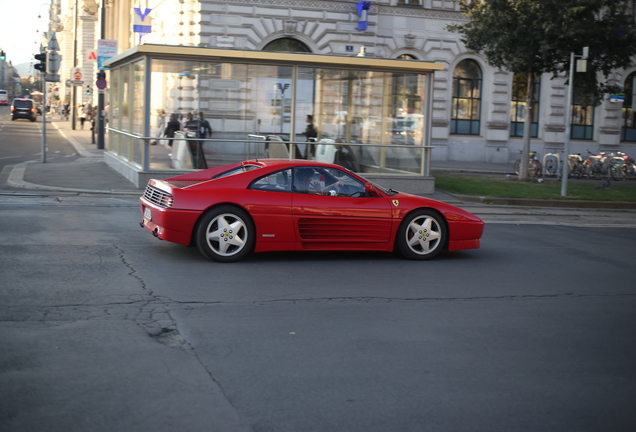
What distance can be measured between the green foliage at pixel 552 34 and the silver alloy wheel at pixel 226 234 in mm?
15350

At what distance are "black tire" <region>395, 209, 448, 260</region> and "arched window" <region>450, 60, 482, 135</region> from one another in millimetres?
25485

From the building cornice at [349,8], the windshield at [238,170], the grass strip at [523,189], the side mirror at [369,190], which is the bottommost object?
the grass strip at [523,189]

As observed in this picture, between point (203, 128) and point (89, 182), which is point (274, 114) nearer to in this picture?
point (203, 128)

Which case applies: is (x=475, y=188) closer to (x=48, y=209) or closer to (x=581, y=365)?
(x=48, y=209)

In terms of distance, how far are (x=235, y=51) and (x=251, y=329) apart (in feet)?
38.6

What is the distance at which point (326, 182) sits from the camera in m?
9.13

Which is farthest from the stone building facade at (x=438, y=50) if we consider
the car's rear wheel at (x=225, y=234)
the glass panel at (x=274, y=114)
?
the car's rear wheel at (x=225, y=234)

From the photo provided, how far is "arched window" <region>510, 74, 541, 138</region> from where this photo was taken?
114 ft

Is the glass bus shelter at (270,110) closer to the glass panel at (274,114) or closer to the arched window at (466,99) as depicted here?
the glass panel at (274,114)

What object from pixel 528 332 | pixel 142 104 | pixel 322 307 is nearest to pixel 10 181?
pixel 142 104

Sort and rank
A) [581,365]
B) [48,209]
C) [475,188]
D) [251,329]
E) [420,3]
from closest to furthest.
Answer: [581,365] < [251,329] < [48,209] < [475,188] < [420,3]

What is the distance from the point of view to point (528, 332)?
631cm

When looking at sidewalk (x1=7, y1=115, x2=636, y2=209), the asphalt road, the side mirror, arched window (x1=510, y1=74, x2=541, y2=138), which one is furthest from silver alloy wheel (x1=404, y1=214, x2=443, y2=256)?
arched window (x1=510, y1=74, x2=541, y2=138)

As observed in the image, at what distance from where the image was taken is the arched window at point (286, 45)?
3102cm
